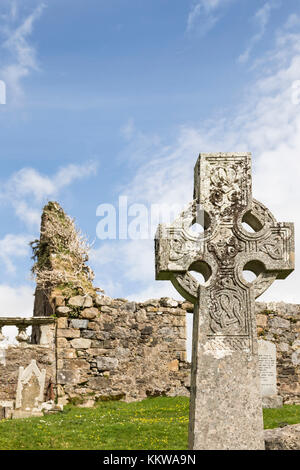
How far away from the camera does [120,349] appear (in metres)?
13.9

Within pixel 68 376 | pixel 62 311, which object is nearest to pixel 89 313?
pixel 62 311

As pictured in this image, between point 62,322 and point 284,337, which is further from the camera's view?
point 284,337

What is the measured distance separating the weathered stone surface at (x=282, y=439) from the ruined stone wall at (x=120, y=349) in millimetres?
8632

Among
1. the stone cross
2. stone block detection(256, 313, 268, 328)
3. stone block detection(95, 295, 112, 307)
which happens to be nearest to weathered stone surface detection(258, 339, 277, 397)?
stone block detection(256, 313, 268, 328)

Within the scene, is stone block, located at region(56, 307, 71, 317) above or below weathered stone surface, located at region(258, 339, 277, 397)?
above

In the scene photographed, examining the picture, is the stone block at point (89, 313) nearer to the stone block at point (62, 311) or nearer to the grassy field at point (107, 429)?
the stone block at point (62, 311)

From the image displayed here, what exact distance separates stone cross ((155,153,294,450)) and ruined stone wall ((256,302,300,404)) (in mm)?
10427

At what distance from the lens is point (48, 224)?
55.1 feet

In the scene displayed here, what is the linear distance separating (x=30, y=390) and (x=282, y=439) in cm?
780

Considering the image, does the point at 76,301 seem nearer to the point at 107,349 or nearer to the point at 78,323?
the point at 78,323

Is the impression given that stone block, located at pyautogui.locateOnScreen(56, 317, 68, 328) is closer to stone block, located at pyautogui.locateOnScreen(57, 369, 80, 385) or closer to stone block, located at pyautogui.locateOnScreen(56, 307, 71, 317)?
stone block, located at pyautogui.locateOnScreen(56, 307, 71, 317)

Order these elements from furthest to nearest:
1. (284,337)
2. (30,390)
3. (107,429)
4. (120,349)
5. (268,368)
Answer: (284,337), (268,368), (120,349), (30,390), (107,429)

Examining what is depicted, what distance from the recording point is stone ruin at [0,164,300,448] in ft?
43.7

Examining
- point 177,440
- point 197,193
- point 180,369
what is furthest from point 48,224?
point 197,193
